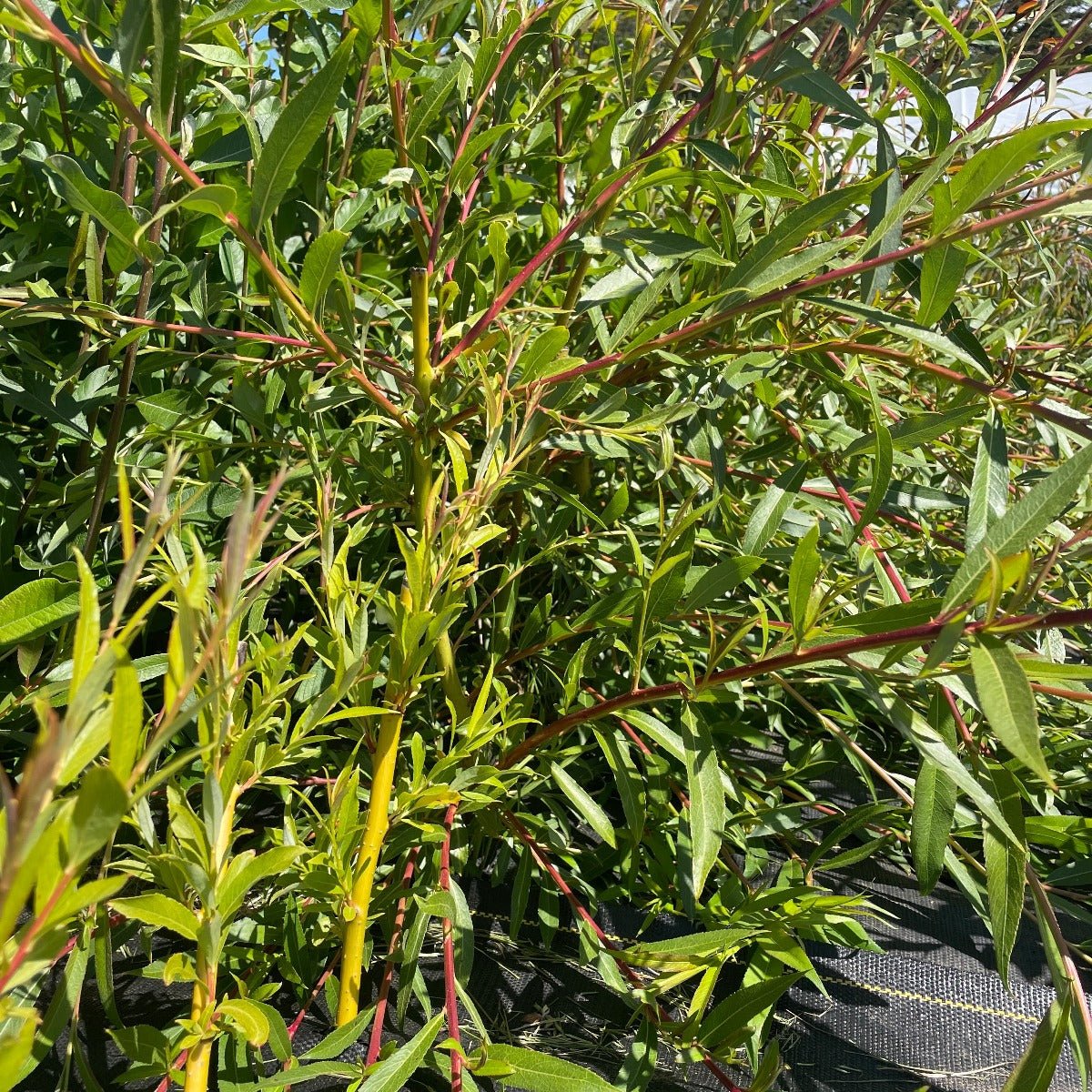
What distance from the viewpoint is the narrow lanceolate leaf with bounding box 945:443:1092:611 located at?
0.40 metres

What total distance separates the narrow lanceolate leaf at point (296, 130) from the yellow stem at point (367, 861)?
0.95 ft

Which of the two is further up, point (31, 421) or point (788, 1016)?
point (31, 421)

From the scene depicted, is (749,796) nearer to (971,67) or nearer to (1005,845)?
(1005,845)

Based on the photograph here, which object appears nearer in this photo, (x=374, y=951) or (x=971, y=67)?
(x=374, y=951)

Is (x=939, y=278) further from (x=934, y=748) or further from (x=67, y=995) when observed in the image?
(x=67, y=995)

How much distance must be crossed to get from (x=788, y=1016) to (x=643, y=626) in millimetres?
418

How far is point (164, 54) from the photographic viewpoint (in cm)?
43

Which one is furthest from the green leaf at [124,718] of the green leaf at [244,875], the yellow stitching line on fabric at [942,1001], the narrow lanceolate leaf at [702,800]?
the yellow stitching line on fabric at [942,1001]

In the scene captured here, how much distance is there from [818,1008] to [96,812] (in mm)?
726

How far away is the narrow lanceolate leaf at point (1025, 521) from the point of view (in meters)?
0.40

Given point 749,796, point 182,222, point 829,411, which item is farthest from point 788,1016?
point 182,222

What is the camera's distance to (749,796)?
0.83m

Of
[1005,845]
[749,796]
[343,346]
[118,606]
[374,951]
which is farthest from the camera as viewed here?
[749,796]

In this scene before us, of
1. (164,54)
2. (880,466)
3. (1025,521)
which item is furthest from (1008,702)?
(164,54)
